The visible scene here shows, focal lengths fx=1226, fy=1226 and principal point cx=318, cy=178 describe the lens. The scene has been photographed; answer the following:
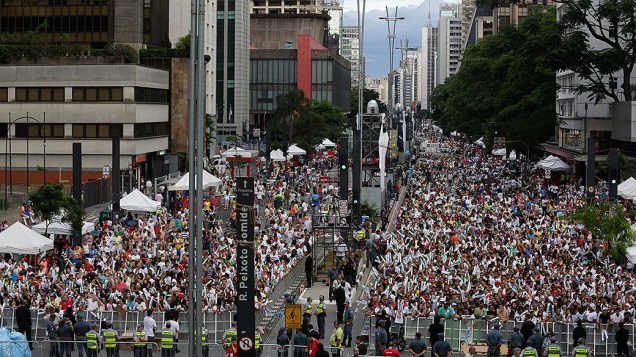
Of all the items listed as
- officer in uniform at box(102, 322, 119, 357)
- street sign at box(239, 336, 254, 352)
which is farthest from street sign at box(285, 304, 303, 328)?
street sign at box(239, 336, 254, 352)

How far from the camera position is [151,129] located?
75062 millimetres

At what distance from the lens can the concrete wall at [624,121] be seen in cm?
6788

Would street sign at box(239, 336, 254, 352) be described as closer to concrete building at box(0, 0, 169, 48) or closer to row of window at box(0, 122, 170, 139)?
row of window at box(0, 122, 170, 139)

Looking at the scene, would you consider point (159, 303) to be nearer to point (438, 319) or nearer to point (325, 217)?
point (438, 319)

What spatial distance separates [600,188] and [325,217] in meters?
22.0

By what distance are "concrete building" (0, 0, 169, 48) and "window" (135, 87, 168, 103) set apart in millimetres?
6288

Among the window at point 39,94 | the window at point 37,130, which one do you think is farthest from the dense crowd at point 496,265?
the window at point 39,94

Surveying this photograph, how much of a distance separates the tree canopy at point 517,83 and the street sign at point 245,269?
174 feet

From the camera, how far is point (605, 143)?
76.9m

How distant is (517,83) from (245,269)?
7222 centimetres

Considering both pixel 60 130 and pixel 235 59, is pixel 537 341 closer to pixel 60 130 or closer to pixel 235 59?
pixel 60 130

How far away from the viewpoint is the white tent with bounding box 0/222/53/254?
112 ft

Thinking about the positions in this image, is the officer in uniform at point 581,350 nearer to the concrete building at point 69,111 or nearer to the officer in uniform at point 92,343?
the officer in uniform at point 92,343

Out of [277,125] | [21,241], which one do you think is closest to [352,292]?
[21,241]
